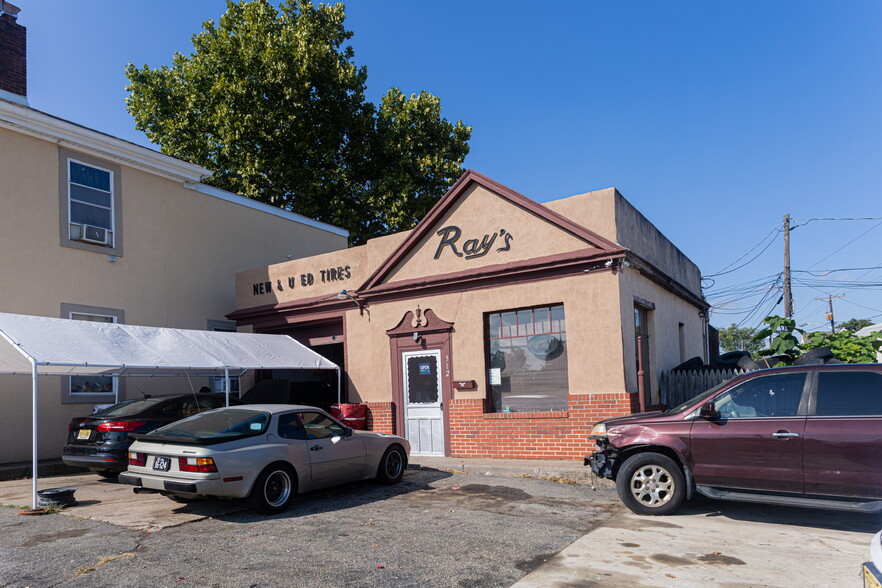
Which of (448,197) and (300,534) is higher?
(448,197)

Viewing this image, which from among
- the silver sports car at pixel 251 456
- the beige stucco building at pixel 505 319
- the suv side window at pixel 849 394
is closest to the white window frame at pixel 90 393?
the beige stucco building at pixel 505 319

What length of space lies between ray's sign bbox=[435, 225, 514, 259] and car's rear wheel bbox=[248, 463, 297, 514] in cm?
598

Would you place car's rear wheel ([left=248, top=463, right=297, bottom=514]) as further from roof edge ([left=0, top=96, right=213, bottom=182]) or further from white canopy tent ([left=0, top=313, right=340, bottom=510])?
roof edge ([left=0, top=96, right=213, bottom=182])

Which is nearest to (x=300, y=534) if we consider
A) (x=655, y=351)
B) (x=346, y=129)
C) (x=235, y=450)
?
(x=235, y=450)

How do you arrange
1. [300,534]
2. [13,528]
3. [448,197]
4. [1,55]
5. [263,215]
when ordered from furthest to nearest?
[263,215]
[1,55]
[448,197]
[13,528]
[300,534]

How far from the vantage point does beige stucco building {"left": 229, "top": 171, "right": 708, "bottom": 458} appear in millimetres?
10953

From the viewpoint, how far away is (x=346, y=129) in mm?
26234

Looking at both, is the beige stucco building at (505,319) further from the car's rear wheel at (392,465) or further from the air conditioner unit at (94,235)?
the air conditioner unit at (94,235)

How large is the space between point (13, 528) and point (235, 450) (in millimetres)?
2543

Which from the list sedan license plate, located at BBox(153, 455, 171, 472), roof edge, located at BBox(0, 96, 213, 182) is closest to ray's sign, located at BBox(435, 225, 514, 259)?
sedan license plate, located at BBox(153, 455, 171, 472)

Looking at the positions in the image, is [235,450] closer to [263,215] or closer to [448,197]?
[448,197]

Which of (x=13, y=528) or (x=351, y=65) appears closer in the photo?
(x=13, y=528)

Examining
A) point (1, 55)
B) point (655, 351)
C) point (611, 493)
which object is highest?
point (1, 55)

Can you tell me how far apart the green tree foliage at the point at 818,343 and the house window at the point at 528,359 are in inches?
204
